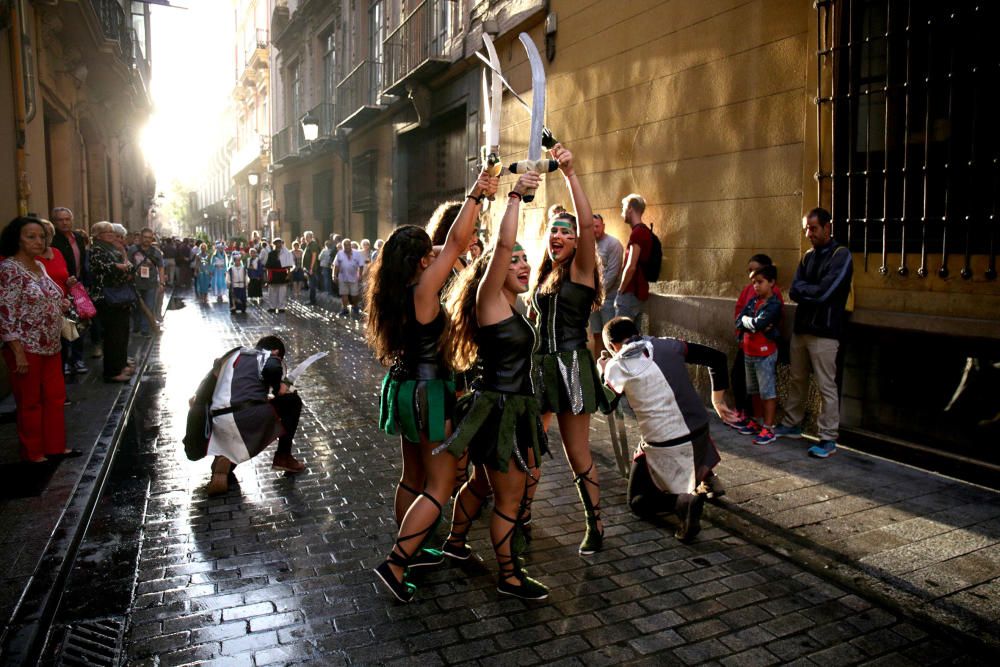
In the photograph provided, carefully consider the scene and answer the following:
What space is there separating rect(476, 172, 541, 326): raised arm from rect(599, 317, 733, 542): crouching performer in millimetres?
1162

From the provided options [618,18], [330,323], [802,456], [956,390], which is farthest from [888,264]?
[330,323]

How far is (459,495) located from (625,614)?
1.07m

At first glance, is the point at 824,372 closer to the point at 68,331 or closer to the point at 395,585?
the point at 395,585

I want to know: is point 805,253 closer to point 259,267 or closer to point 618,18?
point 618,18

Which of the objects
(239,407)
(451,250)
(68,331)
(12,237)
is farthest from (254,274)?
(451,250)

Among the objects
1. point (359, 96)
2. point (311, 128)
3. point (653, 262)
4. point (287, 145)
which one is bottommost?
point (653, 262)

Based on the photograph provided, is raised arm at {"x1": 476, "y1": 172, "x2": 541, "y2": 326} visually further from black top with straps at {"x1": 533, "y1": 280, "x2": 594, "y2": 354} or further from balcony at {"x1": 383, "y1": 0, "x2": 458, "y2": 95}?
balcony at {"x1": 383, "y1": 0, "x2": 458, "y2": 95}

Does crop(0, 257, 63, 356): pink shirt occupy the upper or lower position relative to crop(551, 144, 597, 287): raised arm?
lower

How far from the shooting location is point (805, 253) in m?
6.52

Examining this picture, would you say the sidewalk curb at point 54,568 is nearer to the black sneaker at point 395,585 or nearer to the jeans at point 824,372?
the black sneaker at point 395,585

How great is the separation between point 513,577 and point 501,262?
153cm

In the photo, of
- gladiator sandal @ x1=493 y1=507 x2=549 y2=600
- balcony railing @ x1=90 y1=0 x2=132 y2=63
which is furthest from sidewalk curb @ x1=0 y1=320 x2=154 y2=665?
balcony railing @ x1=90 y1=0 x2=132 y2=63

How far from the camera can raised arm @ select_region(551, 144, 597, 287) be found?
3641 mm

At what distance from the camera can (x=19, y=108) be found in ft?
29.4
